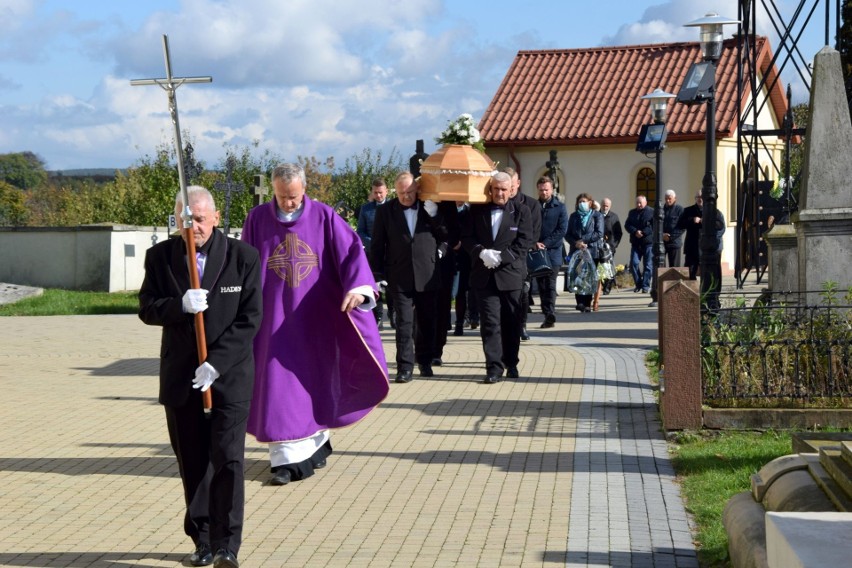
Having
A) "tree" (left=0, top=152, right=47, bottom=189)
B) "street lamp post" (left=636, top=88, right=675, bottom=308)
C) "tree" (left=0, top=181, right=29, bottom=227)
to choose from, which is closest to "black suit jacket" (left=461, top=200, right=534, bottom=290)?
"street lamp post" (left=636, top=88, right=675, bottom=308)

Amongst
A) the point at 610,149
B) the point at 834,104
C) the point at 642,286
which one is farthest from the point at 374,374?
the point at 610,149

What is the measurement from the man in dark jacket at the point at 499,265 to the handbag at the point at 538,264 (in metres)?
3.33

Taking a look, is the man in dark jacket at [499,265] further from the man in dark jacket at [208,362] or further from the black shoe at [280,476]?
the man in dark jacket at [208,362]

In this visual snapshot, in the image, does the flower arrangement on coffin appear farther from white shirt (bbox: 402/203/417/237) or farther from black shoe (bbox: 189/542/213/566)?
black shoe (bbox: 189/542/213/566)

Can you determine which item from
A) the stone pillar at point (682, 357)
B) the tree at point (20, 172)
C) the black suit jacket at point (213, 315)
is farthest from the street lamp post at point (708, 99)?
the tree at point (20, 172)

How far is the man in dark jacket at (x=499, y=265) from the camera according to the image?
1261cm

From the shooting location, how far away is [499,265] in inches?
501

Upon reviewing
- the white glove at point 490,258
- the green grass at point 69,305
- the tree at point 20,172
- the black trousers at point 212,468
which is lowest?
the black trousers at point 212,468

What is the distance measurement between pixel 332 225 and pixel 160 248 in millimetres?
2034

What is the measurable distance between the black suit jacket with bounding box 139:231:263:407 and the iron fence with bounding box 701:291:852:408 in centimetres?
407

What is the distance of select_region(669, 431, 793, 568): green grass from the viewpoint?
625 cm

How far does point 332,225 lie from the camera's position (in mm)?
8258

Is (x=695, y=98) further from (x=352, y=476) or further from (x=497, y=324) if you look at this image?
(x=352, y=476)

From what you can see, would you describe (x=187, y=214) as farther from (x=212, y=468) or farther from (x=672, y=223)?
(x=672, y=223)
